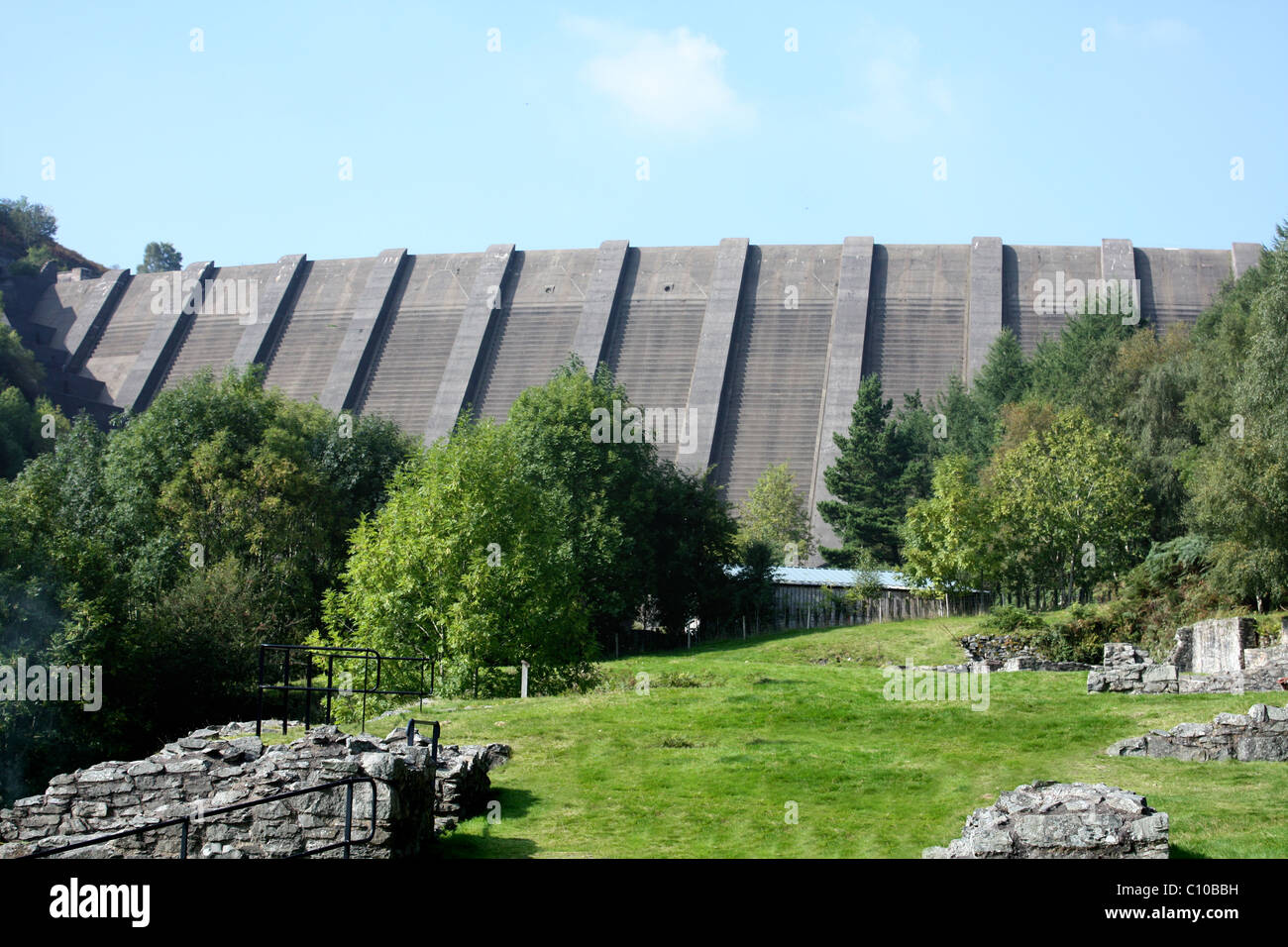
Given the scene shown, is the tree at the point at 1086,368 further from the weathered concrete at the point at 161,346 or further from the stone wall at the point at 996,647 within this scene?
the weathered concrete at the point at 161,346

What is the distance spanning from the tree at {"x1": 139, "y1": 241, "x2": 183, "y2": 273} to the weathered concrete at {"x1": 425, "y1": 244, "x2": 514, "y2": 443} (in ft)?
204

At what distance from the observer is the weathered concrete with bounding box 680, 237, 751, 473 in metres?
72.6

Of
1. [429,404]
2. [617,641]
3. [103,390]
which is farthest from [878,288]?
[103,390]

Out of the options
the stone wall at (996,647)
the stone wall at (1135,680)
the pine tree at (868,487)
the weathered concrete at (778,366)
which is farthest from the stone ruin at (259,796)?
the weathered concrete at (778,366)

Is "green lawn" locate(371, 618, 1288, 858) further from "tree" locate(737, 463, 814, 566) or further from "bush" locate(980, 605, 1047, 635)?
"tree" locate(737, 463, 814, 566)

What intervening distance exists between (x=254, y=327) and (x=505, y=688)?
229 ft

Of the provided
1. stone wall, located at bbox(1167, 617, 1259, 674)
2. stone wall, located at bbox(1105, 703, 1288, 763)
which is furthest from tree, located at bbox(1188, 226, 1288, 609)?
stone wall, located at bbox(1105, 703, 1288, 763)

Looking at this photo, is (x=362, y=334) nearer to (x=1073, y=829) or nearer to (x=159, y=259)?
(x=159, y=259)

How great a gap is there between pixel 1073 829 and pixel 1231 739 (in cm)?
787

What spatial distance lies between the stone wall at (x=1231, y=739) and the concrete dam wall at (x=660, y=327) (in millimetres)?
48800

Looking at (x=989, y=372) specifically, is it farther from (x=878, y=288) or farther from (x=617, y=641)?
(x=617, y=641)
